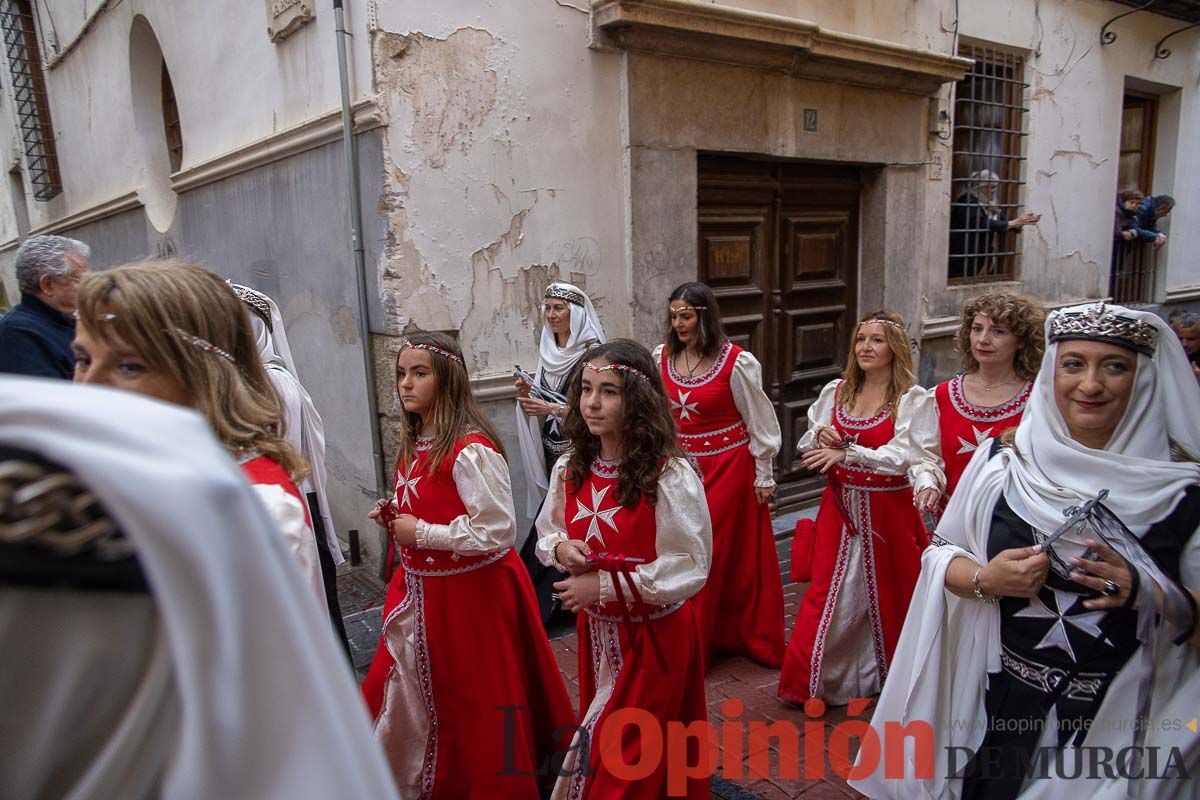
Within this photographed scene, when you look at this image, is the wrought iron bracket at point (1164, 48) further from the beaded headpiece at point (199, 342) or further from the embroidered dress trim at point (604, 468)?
the beaded headpiece at point (199, 342)

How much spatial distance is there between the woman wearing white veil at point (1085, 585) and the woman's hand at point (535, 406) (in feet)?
8.62

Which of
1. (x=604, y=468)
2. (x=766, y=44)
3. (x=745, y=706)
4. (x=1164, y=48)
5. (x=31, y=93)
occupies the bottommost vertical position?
(x=745, y=706)

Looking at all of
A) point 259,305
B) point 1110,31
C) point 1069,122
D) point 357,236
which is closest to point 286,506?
point 259,305

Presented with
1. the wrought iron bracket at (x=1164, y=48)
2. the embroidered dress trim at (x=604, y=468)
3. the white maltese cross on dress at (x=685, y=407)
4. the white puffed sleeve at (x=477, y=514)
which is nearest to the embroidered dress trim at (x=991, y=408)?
the white maltese cross on dress at (x=685, y=407)

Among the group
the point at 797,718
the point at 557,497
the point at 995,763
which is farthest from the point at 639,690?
the point at 797,718

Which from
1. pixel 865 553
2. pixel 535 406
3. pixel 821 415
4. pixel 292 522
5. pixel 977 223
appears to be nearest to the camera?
pixel 292 522

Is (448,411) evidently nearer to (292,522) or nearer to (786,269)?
(292,522)

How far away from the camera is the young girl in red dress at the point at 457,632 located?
2.74 m

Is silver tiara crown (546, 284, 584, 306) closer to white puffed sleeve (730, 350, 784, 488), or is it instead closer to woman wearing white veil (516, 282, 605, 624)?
woman wearing white veil (516, 282, 605, 624)

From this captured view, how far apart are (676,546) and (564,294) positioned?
8.31ft

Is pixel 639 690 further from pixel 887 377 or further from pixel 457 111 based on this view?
pixel 457 111

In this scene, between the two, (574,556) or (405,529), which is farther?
(405,529)

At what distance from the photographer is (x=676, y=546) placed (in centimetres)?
250

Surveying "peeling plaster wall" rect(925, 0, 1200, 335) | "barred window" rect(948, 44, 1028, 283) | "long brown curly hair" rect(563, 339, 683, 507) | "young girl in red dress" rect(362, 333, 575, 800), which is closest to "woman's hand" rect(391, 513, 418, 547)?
"young girl in red dress" rect(362, 333, 575, 800)
